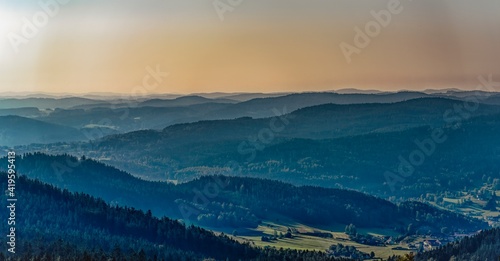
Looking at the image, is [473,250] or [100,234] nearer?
[100,234]

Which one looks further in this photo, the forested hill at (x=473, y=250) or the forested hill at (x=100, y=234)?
the forested hill at (x=473, y=250)

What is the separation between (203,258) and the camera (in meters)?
143

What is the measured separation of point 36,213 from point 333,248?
79.3m

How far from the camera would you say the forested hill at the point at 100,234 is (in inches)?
4515

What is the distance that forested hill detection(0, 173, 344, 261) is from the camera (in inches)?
4515

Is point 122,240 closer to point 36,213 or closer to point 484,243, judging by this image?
point 36,213

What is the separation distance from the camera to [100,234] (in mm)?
137625

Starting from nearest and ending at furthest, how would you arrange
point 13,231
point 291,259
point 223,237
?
point 13,231 < point 291,259 < point 223,237

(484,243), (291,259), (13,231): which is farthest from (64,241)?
(484,243)

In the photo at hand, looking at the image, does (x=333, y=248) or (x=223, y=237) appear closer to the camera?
(x=223, y=237)

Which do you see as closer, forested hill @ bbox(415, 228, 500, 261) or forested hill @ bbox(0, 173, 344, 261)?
forested hill @ bbox(0, 173, 344, 261)

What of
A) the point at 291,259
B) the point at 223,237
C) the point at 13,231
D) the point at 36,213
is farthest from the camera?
the point at 223,237

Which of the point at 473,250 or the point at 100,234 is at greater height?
the point at 100,234

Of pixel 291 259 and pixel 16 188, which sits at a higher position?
pixel 16 188
